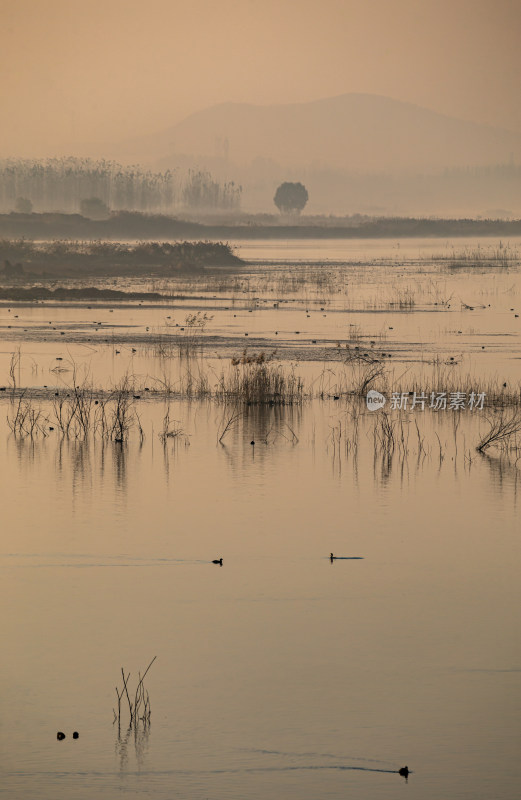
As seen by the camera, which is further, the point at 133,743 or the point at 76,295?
the point at 76,295

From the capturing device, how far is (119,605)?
12289 mm

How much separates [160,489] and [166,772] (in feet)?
30.5

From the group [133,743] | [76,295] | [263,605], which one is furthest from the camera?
[76,295]

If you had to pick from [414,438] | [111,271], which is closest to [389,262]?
[111,271]

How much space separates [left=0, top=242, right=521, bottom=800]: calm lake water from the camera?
888cm

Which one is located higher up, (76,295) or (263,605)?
(76,295)

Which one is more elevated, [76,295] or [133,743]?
[76,295]

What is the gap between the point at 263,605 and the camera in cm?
1247

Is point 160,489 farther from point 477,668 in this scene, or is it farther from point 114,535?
point 477,668

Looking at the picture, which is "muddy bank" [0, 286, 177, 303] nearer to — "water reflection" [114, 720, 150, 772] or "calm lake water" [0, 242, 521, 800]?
"calm lake water" [0, 242, 521, 800]

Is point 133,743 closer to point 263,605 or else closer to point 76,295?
point 263,605

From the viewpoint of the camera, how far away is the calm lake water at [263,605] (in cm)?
888

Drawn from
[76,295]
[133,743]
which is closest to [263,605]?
[133,743]

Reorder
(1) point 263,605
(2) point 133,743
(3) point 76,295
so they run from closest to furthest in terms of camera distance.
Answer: (2) point 133,743 → (1) point 263,605 → (3) point 76,295
